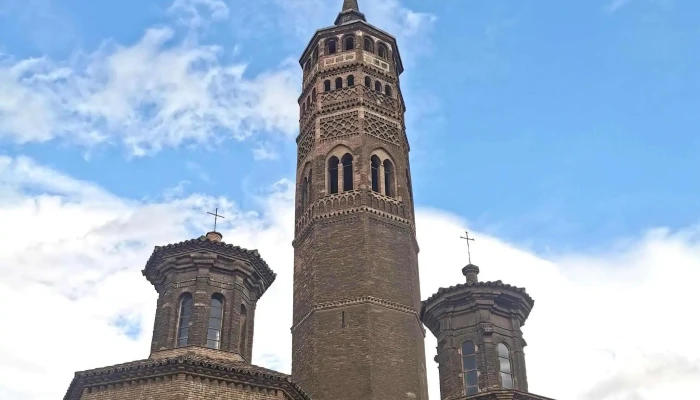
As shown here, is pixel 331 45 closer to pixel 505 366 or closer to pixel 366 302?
pixel 366 302

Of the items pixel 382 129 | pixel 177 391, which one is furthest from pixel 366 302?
pixel 177 391

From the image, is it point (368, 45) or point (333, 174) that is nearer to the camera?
point (333, 174)

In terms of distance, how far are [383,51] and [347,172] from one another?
8.26 meters

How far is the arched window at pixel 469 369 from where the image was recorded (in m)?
23.6

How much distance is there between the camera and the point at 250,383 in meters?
21.7

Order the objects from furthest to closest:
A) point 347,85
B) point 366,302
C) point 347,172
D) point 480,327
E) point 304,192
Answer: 1. point 347,85
2. point 304,192
3. point 347,172
4. point 366,302
5. point 480,327

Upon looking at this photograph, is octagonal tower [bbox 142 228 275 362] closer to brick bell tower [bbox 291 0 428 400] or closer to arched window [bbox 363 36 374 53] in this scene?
brick bell tower [bbox 291 0 428 400]

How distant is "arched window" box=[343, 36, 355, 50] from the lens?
38625mm

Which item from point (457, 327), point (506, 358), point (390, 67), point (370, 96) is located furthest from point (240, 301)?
point (390, 67)

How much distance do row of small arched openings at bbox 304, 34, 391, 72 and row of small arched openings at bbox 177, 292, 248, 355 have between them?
1714 centimetres

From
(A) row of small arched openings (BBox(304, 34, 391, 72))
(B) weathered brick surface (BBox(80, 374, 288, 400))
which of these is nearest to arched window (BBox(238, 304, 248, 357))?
(B) weathered brick surface (BBox(80, 374, 288, 400))

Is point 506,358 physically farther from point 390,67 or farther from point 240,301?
point 390,67

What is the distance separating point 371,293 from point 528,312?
6969mm

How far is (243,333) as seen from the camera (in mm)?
26438
